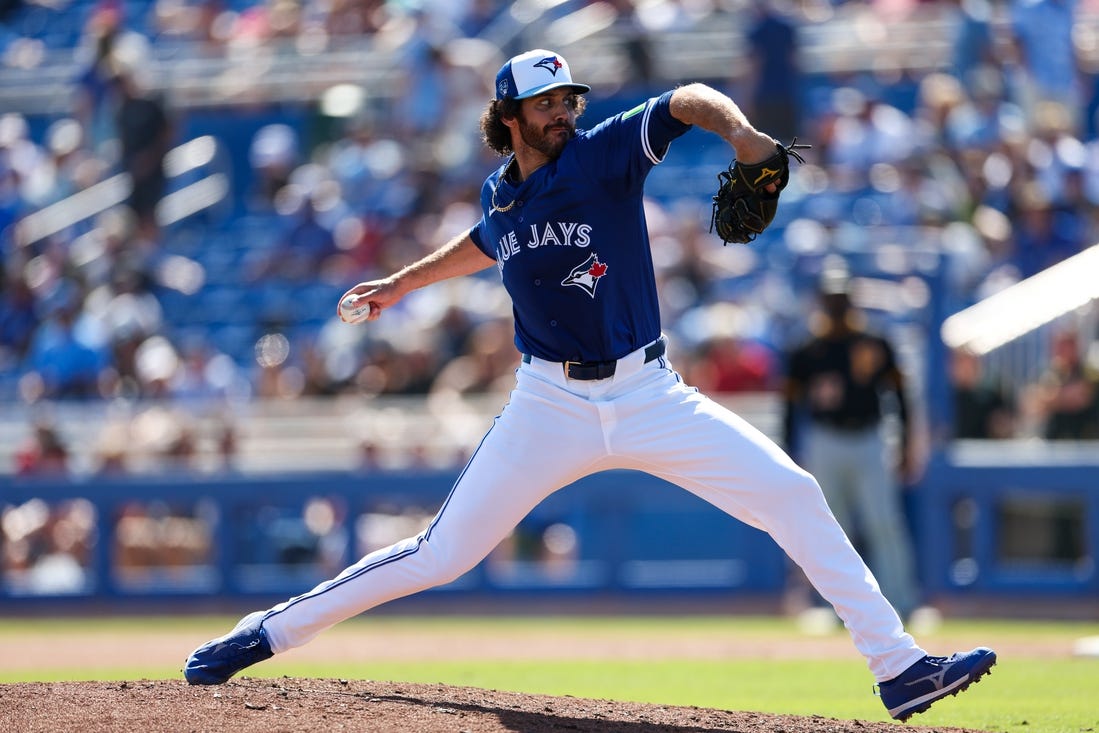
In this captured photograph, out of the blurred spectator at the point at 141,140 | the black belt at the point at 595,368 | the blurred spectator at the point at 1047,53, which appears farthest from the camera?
the blurred spectator at the point at 141,140

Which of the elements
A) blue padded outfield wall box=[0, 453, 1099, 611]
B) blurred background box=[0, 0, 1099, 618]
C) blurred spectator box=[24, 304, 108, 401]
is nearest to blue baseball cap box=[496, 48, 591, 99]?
blurred background box=[0, 0, 1099, 618]

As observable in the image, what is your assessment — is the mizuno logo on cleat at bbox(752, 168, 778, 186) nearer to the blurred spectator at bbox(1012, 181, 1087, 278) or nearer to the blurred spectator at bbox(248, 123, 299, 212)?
the blurred spectator at bbox(1012, 181, 1087, 278)

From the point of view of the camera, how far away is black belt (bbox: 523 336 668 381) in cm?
561

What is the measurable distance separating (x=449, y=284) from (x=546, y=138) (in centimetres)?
918

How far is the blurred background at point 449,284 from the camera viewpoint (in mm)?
12523

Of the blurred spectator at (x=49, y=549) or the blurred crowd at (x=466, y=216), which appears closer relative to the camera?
the blurred spectator at (x=49, y=549)

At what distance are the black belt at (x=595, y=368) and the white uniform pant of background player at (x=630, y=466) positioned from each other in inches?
0.9


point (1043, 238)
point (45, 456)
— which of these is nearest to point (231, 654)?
point (45, 456)

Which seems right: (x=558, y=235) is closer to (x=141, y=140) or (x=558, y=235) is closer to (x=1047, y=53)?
(x=1047, y=53)

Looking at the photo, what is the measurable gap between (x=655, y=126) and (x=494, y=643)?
579cm

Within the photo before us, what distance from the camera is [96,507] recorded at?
13.3 metres

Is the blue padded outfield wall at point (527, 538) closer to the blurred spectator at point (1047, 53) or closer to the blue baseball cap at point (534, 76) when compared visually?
the blurred spectator at point (1047, 53)

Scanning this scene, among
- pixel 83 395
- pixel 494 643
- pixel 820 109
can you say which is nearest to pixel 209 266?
pixel 83 395

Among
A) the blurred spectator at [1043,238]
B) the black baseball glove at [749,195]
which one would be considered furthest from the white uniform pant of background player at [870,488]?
the black baseball glove at [749,195]
